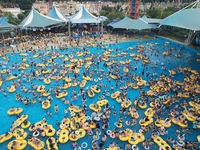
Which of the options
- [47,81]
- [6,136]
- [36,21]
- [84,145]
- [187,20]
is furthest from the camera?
[36,21]

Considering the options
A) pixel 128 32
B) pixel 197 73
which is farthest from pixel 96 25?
pixel 197 73

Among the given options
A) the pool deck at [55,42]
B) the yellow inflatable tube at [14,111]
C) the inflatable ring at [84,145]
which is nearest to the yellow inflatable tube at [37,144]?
the inflatable ring at [84,145]

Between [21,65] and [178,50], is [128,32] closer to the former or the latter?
[178,50]

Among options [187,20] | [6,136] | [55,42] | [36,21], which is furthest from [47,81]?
[187,20]

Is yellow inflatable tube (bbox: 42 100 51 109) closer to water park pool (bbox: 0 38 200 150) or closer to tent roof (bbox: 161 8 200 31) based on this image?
water park pool (bbox: 0 38 200 150)

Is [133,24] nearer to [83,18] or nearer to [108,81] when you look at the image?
[83,18]

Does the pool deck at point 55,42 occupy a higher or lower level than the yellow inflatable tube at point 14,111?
higher

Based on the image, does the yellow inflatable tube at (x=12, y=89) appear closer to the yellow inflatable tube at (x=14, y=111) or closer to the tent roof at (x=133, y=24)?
the yellow inflatable tube at (x=14, y=111)

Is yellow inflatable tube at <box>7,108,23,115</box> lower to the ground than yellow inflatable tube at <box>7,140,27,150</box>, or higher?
higher

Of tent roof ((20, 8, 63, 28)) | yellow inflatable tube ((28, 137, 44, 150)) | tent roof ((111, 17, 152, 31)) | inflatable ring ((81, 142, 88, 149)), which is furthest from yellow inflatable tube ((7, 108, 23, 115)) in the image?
→ tent roof ((111, 17, 152, 31))
